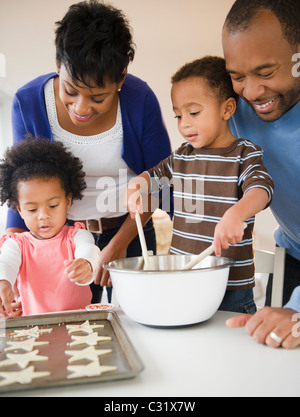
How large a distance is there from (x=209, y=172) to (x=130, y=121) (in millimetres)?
337

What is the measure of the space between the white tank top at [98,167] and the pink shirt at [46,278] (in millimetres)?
215

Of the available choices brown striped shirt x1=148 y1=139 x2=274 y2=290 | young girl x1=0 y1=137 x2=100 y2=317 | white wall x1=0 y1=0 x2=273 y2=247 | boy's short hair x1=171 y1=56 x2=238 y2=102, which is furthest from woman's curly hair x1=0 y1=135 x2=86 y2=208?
white wall x1=0 y1=0 x2=273 y2=247

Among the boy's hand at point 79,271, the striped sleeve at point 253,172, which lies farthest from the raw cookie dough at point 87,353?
the striped sleeve at point 253,172

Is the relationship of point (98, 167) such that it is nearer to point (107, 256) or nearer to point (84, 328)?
point (107, 256)

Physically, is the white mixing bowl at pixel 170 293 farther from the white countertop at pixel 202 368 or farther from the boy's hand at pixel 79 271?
the boy's hand at pixel 79 271

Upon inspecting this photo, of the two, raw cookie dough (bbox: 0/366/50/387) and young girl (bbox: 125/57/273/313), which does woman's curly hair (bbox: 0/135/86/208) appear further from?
raw cookie dough (bbox: 0/366/50/387)

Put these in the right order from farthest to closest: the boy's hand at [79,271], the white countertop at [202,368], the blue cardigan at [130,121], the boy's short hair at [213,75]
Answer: the blue cardigan at [130,121], the boy's short hair at [213,75], the boy's hand at [79,271], the white countertop at [202,368]

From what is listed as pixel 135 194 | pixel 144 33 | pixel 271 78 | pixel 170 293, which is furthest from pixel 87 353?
pixel 144 33

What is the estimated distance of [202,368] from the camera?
0.61 meters

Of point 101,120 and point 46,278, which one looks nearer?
point 46,278

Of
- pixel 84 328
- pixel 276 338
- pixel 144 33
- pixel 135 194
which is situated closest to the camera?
pixel 276 338

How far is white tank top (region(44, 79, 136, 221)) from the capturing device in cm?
131

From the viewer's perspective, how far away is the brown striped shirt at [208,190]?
108 centimetres
